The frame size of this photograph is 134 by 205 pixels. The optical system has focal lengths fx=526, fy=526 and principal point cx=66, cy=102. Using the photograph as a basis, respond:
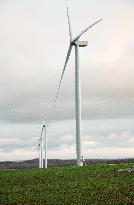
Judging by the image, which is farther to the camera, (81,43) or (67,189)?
(81,43)

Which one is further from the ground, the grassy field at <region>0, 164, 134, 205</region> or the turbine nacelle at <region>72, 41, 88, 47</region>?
the turbine nacelle at <region>72, 41, 88, 47</region>

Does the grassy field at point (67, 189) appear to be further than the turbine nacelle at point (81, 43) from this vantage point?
No

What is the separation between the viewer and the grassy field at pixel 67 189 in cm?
3625

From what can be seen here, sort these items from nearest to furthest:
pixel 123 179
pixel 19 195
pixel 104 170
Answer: pixel 19 195
pixel 123 179
pixel 104 170

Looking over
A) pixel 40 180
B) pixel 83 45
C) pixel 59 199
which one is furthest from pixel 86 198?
pixel 83 45

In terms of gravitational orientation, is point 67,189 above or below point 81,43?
below

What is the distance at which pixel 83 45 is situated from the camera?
3236 inches

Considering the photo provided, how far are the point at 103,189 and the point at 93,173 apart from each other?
16.5m

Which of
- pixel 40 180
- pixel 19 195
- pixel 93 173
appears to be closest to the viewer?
pixel 19 195

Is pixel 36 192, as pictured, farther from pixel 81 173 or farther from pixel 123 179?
pixel 81 173

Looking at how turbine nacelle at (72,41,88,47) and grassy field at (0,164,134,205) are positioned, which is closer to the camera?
grassy field at (0,164,134,205)

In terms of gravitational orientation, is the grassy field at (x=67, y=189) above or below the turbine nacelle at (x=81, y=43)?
below

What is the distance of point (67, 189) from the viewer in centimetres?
4331

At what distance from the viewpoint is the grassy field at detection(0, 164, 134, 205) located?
36.2 meters
